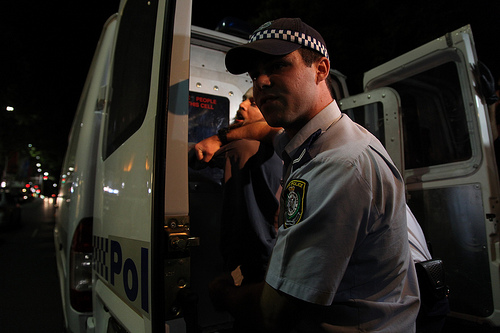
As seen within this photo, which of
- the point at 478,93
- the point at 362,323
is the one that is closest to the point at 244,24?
the point at 478,93

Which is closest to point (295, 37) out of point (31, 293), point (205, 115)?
point (205, 115)

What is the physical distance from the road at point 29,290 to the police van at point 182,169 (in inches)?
99.8

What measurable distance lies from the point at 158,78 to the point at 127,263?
67 centimetres

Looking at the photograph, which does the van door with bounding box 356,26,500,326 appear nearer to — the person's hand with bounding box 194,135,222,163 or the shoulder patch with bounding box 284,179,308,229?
the person's hand with bounding box 194,135,222,163

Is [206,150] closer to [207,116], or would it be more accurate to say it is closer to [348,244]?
[207,116]

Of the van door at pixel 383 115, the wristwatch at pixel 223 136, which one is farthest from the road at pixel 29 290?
the van door at pixel 383 115

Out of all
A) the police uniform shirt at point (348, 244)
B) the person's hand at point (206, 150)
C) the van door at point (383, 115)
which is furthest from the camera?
the person's hand at point (206, 150)

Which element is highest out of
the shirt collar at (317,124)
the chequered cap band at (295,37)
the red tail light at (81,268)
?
the chequered cap band at (295,37)

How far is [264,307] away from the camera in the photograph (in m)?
0.96

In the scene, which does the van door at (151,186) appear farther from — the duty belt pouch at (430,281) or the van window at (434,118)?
the van window at (434,118)

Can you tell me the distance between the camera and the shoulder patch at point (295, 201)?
895 millimetres

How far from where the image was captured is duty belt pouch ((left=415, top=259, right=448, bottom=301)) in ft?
3.80

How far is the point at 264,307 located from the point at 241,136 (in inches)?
55.9

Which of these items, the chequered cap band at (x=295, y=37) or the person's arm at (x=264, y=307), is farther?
the chequered cap band at (x=295, y=37)
